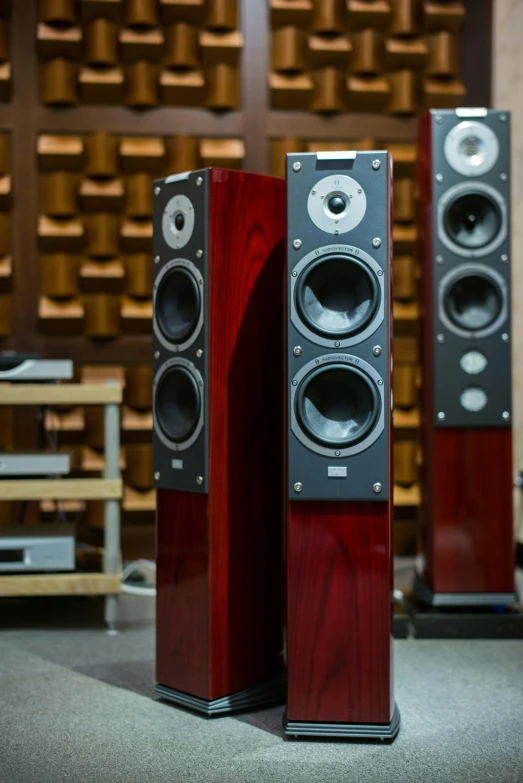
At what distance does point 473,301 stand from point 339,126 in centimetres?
107

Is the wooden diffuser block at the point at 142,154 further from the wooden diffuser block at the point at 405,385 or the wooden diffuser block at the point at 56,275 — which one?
the wooden diffuser block at the point at 405,385

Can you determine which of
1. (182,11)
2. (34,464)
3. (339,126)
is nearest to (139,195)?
(182,11)

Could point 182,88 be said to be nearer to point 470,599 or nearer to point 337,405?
point 337,405

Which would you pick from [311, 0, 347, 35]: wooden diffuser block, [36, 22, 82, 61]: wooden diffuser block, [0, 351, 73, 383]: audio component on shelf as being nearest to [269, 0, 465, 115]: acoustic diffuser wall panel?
[311, 0, 347, 35]: wooden diffuser block

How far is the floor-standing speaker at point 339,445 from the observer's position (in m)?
1.56

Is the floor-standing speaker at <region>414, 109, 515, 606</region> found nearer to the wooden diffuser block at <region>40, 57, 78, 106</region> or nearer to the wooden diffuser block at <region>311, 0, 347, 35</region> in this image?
the wooden diffuser block at <region>311, 0, 347, 35</region>

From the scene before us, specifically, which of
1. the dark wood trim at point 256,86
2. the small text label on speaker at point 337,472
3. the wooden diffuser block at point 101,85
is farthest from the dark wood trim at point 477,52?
the small text label on speaker at point 337,472

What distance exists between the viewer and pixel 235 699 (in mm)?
1728

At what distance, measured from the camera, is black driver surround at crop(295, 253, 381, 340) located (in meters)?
1.56

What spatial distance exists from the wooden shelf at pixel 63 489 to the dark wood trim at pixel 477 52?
1.85 meters

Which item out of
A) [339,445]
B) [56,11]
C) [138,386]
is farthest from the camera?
[138,386]

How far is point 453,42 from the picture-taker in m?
3.03

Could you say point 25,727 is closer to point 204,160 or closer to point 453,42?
point 204,160

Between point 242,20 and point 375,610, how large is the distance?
216 cm
